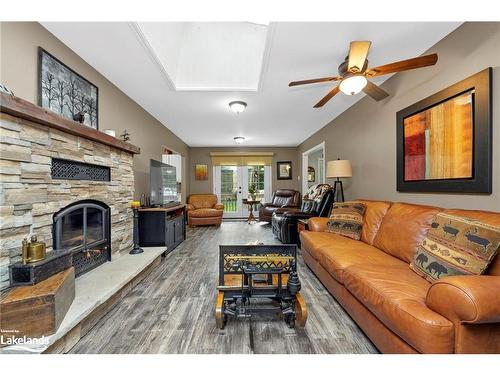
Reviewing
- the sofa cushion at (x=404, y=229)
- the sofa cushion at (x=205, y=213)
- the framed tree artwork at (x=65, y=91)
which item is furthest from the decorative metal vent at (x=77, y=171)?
the sofa cushion at (x=205, y=213)

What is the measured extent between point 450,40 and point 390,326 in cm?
235

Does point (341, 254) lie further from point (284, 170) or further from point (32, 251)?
point (284, 170)

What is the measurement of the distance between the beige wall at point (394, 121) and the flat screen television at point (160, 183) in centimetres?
300

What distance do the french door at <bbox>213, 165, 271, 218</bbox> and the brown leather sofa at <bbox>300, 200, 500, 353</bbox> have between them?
5067mm

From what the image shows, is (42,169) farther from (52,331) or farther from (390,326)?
(390,326)

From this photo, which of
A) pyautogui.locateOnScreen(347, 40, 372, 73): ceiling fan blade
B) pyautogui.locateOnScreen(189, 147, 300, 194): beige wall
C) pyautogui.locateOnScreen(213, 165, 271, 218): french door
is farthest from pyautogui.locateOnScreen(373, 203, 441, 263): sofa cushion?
pyautogui.locateOnScreen(213, 165, 271, 218): french door

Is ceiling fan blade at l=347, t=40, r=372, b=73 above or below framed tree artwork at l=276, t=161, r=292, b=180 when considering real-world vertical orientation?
above

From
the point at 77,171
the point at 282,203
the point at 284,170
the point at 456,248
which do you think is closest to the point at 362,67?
the point at 456,248

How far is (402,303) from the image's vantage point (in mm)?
1115

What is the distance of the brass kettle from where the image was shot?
4.51 feet

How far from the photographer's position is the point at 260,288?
1590 mm

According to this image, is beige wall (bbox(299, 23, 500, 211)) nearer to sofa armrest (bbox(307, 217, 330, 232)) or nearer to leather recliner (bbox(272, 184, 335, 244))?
leather recliner (bbox(272, 184, 335, 244))

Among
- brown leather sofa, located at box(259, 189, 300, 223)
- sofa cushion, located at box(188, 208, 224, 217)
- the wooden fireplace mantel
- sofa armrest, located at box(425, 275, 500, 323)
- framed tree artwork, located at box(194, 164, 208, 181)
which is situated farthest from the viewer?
framed tree artwork, located at box(194, 164, 208, 181)
